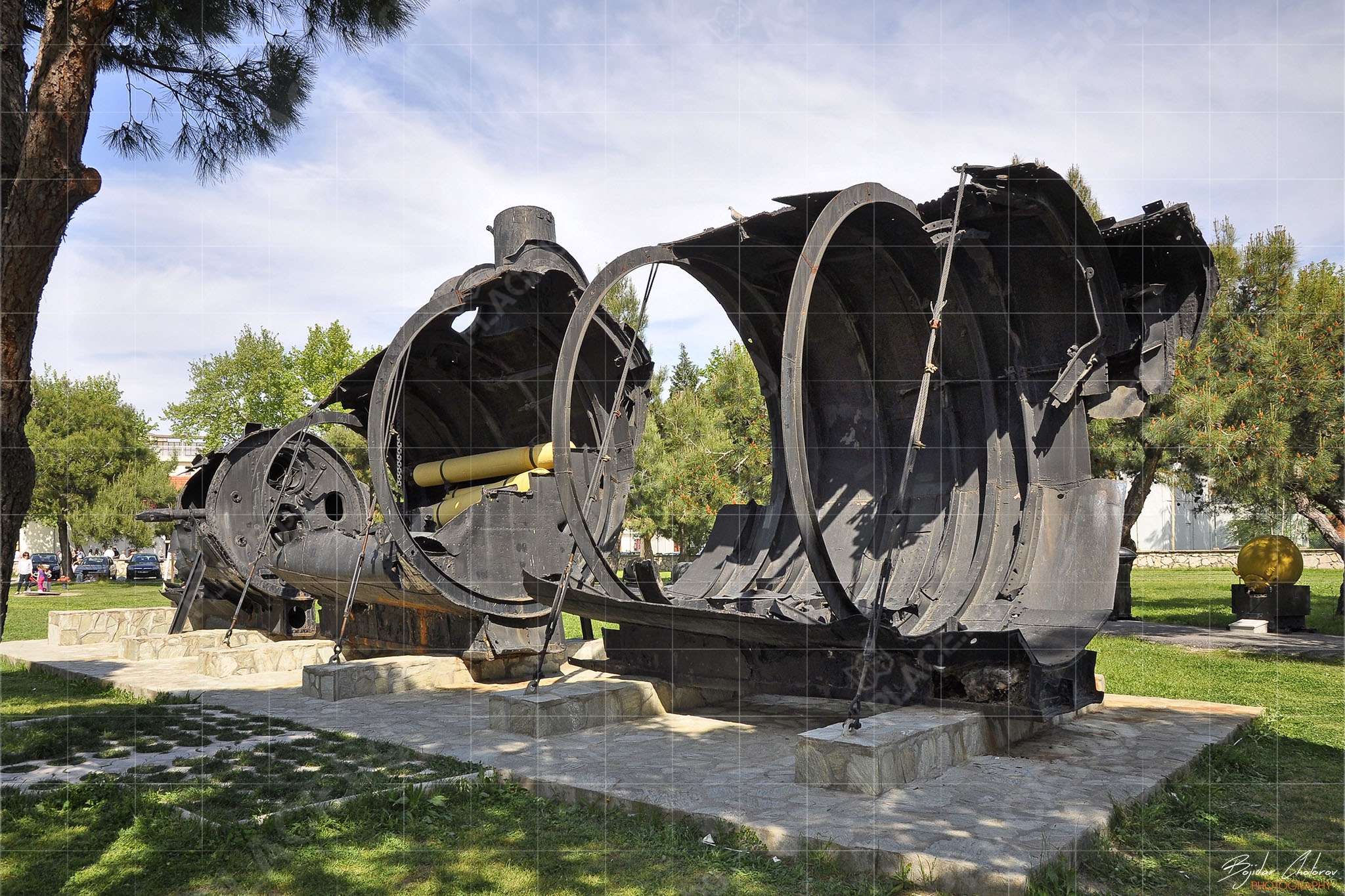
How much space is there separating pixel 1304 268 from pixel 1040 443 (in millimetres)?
10772

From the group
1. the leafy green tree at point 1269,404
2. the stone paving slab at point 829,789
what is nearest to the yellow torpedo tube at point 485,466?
the stone paving slab at point 829,789

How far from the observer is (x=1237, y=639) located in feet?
43.0

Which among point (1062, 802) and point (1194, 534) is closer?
point (1062, 802)

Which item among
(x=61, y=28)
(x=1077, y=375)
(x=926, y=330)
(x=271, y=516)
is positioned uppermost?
(x=61, y=28)

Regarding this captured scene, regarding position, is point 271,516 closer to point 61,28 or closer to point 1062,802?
point 61,28

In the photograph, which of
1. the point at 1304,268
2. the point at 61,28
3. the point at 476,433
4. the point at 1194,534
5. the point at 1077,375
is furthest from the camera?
the point at 1194,534

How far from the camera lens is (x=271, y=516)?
10602 millimetres

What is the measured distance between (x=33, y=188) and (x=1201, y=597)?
73.7ft

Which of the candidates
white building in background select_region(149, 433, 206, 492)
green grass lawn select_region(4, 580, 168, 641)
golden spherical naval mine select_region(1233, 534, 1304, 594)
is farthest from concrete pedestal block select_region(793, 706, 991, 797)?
white building in background select_region(149, 433, 206, 492)

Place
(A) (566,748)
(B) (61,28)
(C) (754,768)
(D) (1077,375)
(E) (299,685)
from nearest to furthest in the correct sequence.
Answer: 1. (B) (61,28)
2. (C) (754,768)
3. (A) (566,748)
4. (D) (1077,375)
5. (E) (299,685)

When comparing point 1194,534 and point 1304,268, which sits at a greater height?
point 1304,268

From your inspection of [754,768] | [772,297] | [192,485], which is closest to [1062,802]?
[754,768]

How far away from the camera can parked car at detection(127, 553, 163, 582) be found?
3197 cm

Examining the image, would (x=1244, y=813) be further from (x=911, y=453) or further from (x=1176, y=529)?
(x=1176, y=529)
